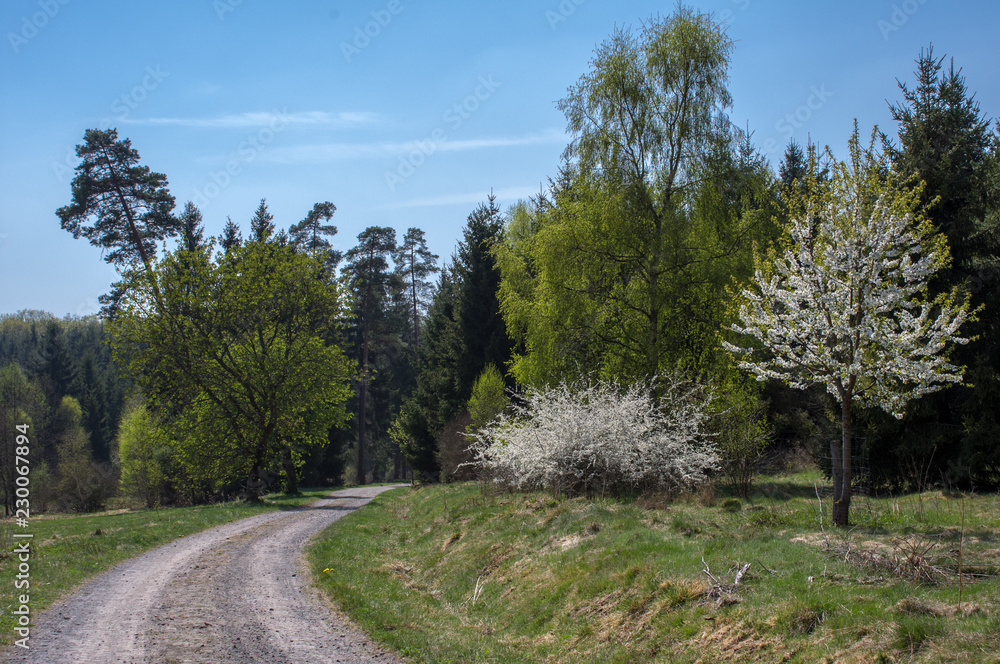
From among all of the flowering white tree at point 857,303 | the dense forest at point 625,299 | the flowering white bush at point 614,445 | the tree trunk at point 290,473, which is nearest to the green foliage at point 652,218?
the dense forest at point 625,299

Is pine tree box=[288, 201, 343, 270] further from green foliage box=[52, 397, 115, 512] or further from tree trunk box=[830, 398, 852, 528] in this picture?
tree trunk box=[830, 398, 852, 528]

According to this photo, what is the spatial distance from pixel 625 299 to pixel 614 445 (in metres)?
5.83

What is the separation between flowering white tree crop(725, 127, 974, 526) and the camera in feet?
30.1

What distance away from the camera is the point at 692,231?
62.5ft

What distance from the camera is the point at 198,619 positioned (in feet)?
27.0

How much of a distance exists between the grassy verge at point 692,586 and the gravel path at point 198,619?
2.05 feet

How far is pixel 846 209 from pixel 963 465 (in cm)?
836

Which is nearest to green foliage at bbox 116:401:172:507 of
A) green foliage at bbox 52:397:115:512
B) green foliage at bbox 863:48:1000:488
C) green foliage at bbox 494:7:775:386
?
green foliage at bbox 52:397:115:512

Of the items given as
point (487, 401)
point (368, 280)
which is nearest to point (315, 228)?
point (368, 280)

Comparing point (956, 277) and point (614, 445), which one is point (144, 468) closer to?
point (614, 445)

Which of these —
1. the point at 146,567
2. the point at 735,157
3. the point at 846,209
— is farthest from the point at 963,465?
the point at 146,567

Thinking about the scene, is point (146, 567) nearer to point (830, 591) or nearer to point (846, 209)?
point (830, 591)

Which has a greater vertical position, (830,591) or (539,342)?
(539,342)

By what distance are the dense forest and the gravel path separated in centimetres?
749
